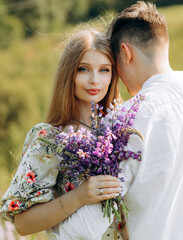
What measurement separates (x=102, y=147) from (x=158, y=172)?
0.34 m

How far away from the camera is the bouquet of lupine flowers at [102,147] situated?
213cm

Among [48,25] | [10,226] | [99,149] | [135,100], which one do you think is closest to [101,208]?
[99,149]

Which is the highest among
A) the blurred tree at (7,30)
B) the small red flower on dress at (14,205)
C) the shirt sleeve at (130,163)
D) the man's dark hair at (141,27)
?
the blurred tree at (7,30)

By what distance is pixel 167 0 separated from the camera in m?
52.6

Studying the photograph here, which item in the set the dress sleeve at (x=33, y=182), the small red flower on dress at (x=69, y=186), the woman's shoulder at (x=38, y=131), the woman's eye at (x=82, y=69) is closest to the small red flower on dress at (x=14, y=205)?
the dress sleeve at (x=33, y=182)

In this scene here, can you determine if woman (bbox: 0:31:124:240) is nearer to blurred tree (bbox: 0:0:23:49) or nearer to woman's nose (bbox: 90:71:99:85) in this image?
woman's nose (bbox: 90:71:99:85)

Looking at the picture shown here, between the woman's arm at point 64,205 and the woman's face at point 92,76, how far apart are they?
83cm

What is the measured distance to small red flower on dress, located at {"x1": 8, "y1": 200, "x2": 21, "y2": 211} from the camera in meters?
2.50

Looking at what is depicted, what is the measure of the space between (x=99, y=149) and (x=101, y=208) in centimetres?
36

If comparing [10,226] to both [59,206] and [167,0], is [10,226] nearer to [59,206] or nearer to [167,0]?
[59,206]

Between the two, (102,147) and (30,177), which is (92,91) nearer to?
(30,177)

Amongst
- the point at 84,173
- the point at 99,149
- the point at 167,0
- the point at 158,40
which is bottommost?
the point at 84,173

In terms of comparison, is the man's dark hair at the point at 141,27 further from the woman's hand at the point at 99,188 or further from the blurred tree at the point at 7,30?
the blurred tree at the point at 7,30

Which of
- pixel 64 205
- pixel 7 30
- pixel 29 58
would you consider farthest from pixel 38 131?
pixel 7 30
